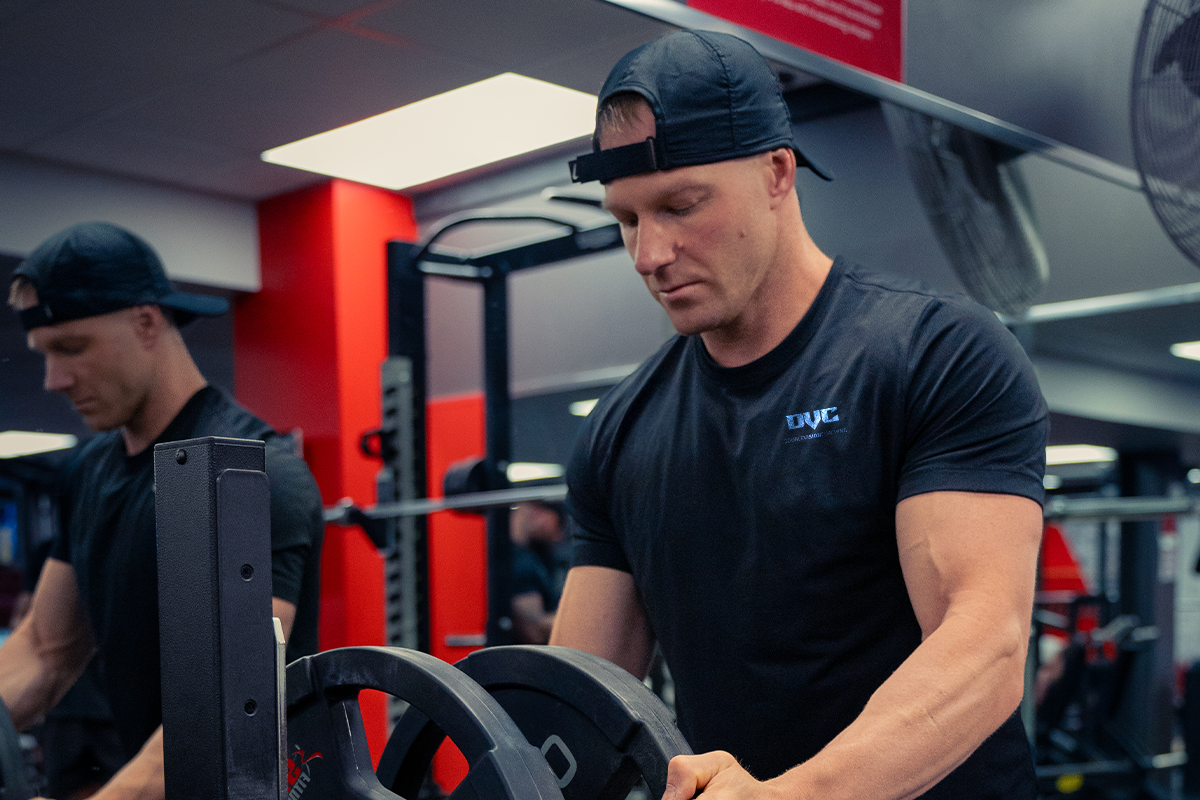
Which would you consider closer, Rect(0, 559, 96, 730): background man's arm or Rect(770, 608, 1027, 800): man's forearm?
Rect(770, 608, 1027, 800): man's forearm

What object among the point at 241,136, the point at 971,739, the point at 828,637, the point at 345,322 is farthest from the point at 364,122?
the point at 971,739

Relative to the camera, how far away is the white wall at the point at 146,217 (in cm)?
200

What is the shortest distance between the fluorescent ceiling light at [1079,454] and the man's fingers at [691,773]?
8.13 meters

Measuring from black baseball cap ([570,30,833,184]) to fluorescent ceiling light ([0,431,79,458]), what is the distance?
122 cm

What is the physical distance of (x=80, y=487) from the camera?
197 cm

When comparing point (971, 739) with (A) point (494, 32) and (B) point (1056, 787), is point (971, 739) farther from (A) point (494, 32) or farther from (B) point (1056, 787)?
(B) point (1056, 787)

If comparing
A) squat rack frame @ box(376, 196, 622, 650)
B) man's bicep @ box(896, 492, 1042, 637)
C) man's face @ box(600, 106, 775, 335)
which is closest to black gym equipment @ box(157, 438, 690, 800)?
man's bicep @ box(896, 492, 1042, 637)


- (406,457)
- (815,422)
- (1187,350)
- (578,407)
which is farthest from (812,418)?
(1187,350)

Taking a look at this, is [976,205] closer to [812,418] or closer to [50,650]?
[812,418]

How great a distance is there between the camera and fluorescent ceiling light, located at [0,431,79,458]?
2102 mm

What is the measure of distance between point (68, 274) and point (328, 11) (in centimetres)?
58

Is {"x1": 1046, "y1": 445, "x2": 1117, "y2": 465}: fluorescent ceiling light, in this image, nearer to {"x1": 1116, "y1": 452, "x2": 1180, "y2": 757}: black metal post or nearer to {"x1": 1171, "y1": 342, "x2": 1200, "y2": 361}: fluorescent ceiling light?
{"x1": 1116, "y1": 452, "x2": 1180, "y2": 757}: black metal post

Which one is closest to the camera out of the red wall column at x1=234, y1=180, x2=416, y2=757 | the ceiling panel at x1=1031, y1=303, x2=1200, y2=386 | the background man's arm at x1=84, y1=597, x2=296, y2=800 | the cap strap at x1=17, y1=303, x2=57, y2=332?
the background man's arm at x1=84, y1=597, x2=296, y2=800

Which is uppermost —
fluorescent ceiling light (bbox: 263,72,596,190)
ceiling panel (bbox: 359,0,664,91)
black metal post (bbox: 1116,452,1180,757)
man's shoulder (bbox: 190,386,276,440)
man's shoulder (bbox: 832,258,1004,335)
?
ceiling panel (bbox: 359,0,664,91)
